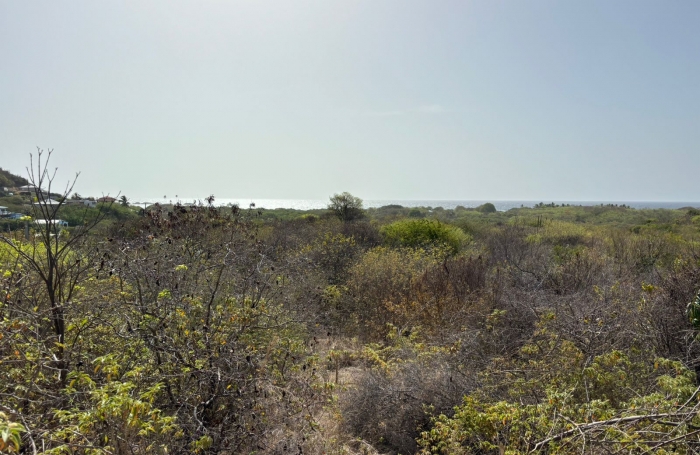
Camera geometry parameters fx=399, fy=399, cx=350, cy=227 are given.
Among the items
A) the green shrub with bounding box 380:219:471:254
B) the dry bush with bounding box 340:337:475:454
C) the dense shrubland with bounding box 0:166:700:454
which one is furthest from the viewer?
the green shrub with bounding box 380:219:471:254

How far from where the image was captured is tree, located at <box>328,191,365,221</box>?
77.1 feet

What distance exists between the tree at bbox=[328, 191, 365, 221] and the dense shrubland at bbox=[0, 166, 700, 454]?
47.7 feet

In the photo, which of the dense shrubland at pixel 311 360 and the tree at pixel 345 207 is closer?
the dense shrubland at pixel 311 360

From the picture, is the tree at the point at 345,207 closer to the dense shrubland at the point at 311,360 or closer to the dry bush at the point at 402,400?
the dense shrubland at the point at 311,360

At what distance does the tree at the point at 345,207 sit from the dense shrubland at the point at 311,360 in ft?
47.7

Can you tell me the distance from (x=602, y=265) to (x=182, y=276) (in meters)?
9.37

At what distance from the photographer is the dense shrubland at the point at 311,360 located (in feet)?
8.83

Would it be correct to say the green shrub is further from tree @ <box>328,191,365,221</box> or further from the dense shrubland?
tree @ <box>328,191,365,221</box>

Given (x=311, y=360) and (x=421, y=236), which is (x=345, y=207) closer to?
(x=421, y=236)

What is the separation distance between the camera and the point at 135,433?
2578mm

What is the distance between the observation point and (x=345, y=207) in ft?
77.5

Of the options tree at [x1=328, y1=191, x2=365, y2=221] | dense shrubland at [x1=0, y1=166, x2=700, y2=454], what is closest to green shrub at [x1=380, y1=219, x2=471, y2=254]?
dense shrubland at [x1=0, y1=166, x2=700, y2=454]

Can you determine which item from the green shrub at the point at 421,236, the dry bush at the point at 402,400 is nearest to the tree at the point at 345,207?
the green shrub at the point at 421,236

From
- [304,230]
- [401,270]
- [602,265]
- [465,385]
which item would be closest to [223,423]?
[465,385]
